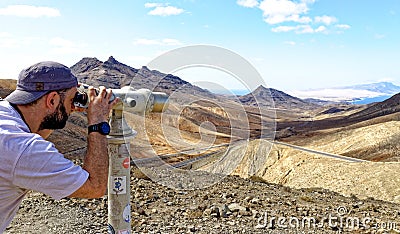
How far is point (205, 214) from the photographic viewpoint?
846 centimetres

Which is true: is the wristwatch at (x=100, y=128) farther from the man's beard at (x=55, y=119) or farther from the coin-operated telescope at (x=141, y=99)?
the coin-operated telescope at (x=141, y=99)

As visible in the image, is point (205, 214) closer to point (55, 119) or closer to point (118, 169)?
point (118, 169)

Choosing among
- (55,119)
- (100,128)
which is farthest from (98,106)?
(55,119)

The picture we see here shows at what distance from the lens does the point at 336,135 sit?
45.6m

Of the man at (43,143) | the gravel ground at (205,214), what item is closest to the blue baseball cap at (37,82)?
the man at (43,143)

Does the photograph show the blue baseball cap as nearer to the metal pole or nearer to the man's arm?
the man's arm

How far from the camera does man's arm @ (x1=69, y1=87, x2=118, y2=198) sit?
2371 millimetres

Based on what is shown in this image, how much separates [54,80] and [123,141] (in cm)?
131

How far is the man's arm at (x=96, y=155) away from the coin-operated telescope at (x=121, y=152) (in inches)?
31.4

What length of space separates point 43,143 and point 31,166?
141mm

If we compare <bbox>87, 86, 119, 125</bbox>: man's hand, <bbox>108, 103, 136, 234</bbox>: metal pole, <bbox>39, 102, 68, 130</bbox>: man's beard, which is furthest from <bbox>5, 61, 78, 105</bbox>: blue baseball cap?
<bbox>108, 103, 136, 234</bbox>: metal pole

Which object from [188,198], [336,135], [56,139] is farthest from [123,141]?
[336,135]

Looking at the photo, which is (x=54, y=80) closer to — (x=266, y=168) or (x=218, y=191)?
(x=218, y=191)

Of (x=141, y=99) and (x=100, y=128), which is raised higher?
(x=141, y=99)
